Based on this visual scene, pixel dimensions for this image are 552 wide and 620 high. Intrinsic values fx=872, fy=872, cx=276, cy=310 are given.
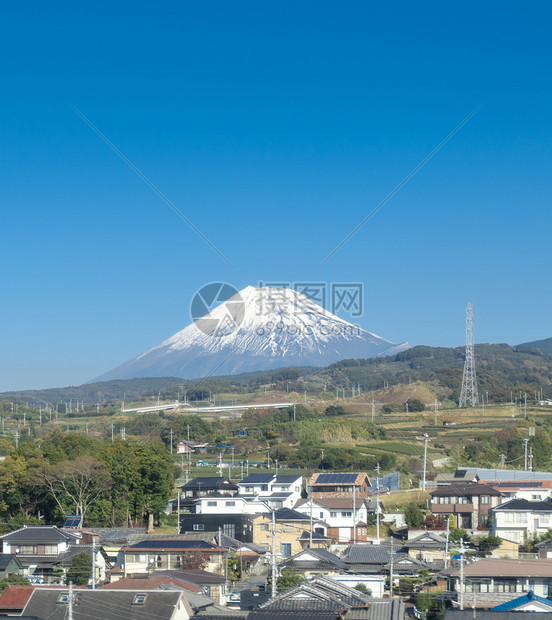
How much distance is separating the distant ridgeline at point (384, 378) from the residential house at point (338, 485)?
37.0m

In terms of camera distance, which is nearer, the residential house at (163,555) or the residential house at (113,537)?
the residential house at (163,555)

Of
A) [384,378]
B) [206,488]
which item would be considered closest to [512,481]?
[206,488]

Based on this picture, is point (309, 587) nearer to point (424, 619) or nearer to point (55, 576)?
point (424, 619)

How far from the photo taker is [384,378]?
96812mm

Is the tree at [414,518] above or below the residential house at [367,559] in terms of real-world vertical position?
above

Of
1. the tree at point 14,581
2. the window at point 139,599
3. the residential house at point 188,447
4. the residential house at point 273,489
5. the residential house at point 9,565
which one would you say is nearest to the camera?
the window at point 139,599

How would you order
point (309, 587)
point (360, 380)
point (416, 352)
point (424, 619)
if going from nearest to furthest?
point (309, 587), point (424, 619), point (360, 380), point (416, 352)

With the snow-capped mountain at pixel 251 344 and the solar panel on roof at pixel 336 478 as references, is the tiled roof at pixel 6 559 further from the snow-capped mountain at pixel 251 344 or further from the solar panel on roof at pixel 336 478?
the snow-capped mountain at pixel 251 344

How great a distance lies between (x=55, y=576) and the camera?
18625mm

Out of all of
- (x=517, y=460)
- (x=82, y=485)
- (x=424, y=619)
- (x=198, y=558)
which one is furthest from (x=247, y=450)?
(x=424, y=619)

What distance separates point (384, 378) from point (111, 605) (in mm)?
85101

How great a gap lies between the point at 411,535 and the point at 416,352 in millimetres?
A: 104997

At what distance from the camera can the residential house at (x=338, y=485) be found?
27.2m

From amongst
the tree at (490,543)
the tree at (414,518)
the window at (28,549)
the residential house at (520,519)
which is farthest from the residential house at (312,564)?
the residential house at (520,519)
